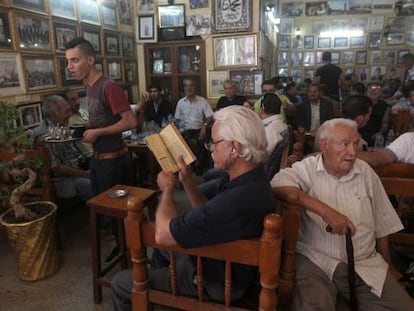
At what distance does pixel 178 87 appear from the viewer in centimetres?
496

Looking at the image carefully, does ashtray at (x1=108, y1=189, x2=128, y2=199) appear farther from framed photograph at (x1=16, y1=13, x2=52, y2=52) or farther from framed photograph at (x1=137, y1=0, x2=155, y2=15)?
framed photograph at (x1=137, y1=0, x2=155, y2=15)

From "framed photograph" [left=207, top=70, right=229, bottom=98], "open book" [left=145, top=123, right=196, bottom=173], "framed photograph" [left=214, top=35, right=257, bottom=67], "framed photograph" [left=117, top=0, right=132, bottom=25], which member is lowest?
"open book" [left=145, top=123, right=196, bottom=173]

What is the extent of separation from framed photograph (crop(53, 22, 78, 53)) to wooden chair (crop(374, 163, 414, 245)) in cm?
322

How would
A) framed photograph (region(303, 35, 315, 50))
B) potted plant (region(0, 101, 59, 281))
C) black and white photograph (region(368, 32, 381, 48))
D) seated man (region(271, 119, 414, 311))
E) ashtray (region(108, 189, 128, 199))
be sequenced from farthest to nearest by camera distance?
1. framed photograph (region(303, 35, 315, 50))
2. black and white photograph (region(368, 32, 381, 48))
3. potted plant (region(0, 101, 59, 281))
4. ashtray (region(108, 189, 128, 199))
5. seated man (region(271, 119, 414, 311))

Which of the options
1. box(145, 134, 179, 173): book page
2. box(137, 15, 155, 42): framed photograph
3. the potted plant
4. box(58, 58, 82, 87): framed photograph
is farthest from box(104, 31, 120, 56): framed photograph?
box(145, 134, 179, 173): book page

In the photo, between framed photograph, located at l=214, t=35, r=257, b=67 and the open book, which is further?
framed photograph, located at l=214, t=35, r=257, b=67

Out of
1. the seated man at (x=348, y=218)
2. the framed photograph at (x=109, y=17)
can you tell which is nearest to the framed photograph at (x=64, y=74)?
the framed photograph at (x=109, y=17)

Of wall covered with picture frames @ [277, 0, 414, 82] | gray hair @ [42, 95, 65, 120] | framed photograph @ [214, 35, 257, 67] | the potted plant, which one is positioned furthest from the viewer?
wall covered with picture frames @ [277, 0, 414, 82]

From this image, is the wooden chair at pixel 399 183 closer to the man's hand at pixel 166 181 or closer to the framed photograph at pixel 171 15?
the man's hand at pixel 166 181

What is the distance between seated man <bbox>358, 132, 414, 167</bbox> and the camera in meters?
1.71

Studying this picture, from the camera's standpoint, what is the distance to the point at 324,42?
7523 mm

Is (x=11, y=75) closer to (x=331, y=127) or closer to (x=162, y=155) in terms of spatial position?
(x=162, y=155)

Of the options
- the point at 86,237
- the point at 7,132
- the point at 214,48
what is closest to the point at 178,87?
the point at 214,48

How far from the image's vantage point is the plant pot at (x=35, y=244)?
196 centimetres
